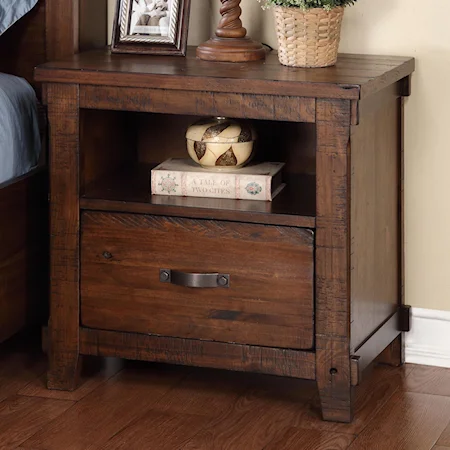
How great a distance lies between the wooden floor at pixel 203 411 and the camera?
69.8 inches

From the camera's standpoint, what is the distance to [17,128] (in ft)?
6.49

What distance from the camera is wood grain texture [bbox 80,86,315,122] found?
175 centimetres

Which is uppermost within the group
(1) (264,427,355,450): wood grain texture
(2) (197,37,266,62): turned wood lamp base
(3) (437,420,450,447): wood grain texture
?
(2) (197,37,266,62): turned wood lamp base

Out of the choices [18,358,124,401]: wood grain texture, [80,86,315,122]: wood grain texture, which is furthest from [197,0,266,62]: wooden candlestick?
[18,358,124,401]: wood grain texture

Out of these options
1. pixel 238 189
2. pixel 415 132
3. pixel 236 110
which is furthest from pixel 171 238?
pixel 415 132

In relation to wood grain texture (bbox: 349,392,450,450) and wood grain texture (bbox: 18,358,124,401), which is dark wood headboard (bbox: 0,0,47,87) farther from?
wood grain texture (bbox: 349,392,450,450)

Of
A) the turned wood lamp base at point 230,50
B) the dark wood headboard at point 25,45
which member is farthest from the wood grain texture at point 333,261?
the dark wood headboard at point 25,45

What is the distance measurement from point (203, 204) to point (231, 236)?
80mm

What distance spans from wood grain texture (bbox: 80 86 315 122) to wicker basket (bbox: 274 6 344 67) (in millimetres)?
168

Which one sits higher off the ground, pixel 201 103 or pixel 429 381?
A: pixel 201 103

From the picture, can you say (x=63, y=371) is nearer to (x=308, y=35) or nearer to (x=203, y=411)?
(x=203, y=411)

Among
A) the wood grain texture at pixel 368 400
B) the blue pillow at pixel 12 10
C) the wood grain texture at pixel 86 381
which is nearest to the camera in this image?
the wood grain texture at pixel 368 400

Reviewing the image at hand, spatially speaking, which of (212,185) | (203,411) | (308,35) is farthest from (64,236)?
(308,35)

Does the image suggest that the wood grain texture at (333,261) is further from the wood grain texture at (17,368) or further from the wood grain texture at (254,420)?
the wood grain texture at (17,368)
